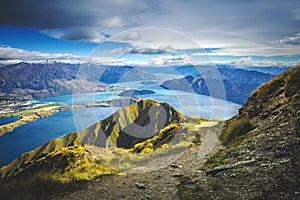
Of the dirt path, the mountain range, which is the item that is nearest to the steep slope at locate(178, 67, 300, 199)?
the mountain range

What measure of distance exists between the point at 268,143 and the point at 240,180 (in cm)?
398

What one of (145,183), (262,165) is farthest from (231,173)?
(145,183)

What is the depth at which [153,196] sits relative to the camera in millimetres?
8805

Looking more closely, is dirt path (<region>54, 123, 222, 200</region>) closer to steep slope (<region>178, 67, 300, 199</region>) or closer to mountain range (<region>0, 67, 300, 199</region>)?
mountain range (<region>0, 67, 300, 199</region>)

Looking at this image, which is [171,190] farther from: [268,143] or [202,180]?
[268,143]

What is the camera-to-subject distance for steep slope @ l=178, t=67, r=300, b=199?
6.87 meters

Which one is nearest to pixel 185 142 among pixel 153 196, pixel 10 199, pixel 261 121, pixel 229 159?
pixel 261 121

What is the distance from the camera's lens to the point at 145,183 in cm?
1045

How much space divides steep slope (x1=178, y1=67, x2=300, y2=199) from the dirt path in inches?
36.2

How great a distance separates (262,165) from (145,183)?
17.5 feet

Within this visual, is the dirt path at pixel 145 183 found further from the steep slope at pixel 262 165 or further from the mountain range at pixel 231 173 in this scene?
the steep slope at pixel 262 165

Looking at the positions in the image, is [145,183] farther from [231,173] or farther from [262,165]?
[262,165]

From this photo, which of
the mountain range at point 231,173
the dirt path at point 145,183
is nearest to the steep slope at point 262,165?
the mountain range at point 231,173

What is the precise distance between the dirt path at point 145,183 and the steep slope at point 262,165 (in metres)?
0.92
